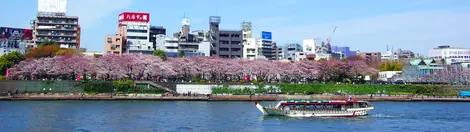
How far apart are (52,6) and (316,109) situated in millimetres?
78642

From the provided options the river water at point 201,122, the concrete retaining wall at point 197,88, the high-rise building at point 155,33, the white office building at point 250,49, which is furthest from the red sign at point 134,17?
the river water at point 201,122

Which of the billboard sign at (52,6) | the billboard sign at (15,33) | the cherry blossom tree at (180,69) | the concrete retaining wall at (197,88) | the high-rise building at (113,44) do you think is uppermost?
the billboard sign at (52,6)

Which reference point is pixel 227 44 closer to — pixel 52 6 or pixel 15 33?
pixel 52 6

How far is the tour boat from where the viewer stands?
163 feet

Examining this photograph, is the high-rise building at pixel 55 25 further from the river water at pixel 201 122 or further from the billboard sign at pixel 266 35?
the river water at pixel 201 122

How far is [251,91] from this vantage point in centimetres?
8338

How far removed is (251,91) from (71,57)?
31.6 meters

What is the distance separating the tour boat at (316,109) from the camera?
1957 inches

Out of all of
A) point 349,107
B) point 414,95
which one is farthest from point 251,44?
point 349,107

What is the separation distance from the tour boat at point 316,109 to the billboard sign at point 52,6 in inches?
2918

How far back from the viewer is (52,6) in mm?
108812

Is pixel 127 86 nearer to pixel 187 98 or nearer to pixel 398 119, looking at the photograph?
pixel 187 98

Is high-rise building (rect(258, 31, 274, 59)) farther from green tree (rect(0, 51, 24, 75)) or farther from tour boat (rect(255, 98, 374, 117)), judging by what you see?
tour boat (rect(255, 98, 374, 117))

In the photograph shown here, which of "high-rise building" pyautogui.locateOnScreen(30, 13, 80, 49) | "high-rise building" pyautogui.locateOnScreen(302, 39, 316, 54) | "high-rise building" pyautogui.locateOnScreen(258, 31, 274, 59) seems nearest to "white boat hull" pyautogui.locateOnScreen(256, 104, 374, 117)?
"high-rise building" pyautogui.locateOnScreen(30, 13, 80, 49)
